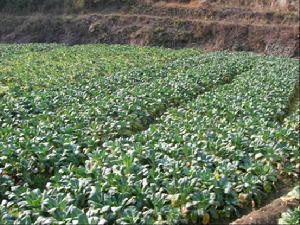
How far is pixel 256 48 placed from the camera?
36.3m

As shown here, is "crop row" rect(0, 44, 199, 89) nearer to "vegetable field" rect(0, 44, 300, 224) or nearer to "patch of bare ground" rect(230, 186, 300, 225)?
"vegetable field" rect(0, 44, 300, 224)

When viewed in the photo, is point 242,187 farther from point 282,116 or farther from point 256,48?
point 256,48

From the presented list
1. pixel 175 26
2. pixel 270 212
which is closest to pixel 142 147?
pixel 270 212

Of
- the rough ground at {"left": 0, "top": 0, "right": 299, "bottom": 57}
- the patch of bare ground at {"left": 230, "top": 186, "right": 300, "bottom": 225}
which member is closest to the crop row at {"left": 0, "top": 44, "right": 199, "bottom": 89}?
the rough ground at {"left": 0, "top": 0, "right": 299, "bottom": 57}

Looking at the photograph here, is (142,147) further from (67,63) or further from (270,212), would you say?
(67,63)

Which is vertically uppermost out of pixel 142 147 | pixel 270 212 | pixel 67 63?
pixel 142 147

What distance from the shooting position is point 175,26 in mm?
39531

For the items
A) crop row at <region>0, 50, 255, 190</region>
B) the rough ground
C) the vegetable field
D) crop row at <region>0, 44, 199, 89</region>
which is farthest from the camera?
the rough ground

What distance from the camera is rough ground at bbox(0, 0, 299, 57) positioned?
1443 inches

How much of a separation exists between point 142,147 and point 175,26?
30.5 m

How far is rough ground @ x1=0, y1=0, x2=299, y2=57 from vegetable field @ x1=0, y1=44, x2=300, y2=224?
56.6ft

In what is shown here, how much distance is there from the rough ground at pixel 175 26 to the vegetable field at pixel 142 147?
17.3 metres

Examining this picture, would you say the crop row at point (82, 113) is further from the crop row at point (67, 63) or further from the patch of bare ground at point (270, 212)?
the patch of bare ground at point (270, 212)

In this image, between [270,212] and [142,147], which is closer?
[270,212]
